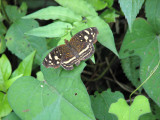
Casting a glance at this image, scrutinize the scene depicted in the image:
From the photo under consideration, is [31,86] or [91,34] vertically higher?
[91,34]

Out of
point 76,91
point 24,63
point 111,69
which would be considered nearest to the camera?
point 76,91

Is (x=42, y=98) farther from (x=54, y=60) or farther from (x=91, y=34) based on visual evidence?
(x=91, y=34)

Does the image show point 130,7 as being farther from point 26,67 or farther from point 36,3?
point 36,3

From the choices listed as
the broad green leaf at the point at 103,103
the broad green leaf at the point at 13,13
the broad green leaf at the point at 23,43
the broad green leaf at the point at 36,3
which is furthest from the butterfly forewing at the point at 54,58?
the broad green leaf at the point at 36,3

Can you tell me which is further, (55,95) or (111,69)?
(111,69)

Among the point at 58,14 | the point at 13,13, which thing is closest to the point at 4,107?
the point at 58,14

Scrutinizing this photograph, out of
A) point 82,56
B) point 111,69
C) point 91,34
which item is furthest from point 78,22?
point 111,69

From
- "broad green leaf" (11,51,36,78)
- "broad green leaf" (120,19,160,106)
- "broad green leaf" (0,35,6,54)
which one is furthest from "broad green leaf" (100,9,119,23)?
"broad green leaf" (0,35,6,54)
